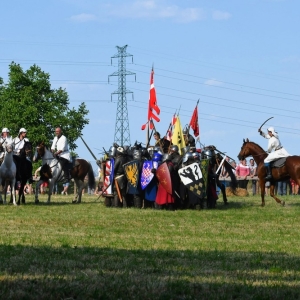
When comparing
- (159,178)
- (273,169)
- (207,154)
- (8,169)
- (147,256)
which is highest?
(207,154)

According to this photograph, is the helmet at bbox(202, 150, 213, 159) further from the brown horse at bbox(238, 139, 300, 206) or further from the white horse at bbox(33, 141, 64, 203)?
the white horse at bbox(33, 141, 64, 203)

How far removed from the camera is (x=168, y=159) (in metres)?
24.4

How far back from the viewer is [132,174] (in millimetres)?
24688

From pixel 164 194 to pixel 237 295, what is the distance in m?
15.7

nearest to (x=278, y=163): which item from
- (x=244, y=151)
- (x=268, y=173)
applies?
(x=268, y=173)

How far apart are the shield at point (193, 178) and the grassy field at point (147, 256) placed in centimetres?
309

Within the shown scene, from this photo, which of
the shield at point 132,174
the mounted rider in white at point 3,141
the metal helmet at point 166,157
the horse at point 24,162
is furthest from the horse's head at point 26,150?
the metal helmet at point 166,157

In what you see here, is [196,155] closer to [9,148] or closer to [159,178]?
[159,178]

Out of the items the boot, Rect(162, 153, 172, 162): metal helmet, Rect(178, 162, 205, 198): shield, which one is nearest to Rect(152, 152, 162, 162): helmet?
Rect(162, 153, 172, 162): metal helmet

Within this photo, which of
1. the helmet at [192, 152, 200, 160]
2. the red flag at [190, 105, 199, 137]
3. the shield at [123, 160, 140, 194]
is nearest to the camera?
the helmet at [192, 152, 200, 160]

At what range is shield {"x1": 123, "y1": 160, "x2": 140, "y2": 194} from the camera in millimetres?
24578

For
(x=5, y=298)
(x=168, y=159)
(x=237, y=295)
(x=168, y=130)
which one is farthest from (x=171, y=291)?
(x=168, y=130)

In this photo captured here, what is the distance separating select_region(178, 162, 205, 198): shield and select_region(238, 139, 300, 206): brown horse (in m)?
3.25

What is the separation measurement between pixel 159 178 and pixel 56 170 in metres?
4.80
